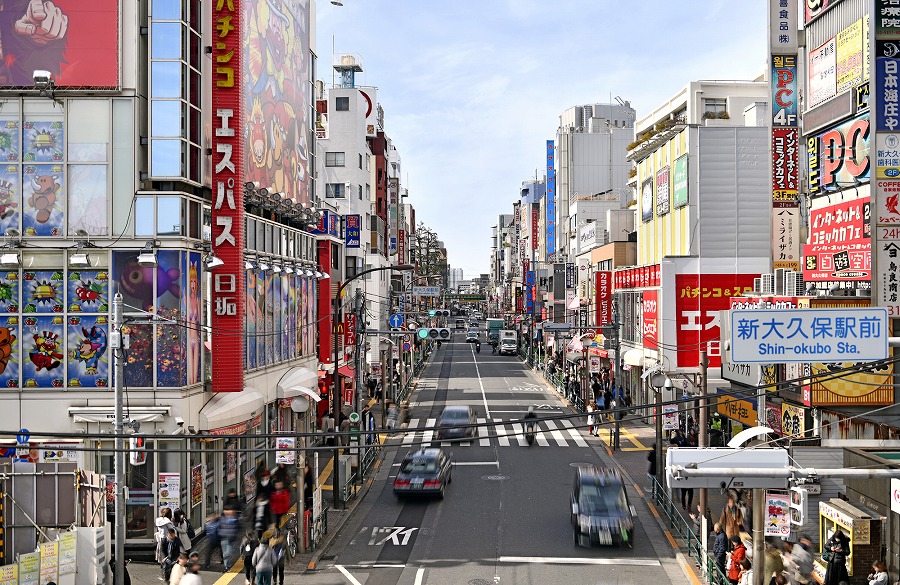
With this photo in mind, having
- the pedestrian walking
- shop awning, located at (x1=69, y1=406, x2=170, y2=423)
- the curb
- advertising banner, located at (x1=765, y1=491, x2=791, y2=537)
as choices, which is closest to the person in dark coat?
advertising banner, located at (x1=765, y1=491, x2=791, y2=537)

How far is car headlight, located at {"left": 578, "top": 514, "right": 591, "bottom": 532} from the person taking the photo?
21859 millimetres

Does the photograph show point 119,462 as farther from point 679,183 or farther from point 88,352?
point 679,183

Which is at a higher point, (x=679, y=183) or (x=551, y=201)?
(x=551, y=201)

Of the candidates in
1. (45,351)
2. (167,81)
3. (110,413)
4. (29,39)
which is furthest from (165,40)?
(110,413)

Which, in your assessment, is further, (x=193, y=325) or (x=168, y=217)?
(x=193, y=325)

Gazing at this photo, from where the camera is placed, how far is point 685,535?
23.0 m

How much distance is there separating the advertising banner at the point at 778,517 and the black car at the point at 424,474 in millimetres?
12084

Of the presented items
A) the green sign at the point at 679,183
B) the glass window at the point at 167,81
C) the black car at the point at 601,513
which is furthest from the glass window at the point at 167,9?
the green sign at the point at 679,183

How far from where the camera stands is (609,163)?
89500 millimetres

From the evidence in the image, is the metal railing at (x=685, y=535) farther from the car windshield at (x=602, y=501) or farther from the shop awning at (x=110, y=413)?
the shop awning at (x=110, y=413)

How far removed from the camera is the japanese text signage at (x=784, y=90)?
1125 inches

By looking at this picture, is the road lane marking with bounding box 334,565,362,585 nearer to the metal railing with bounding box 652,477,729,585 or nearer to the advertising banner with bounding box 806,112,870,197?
the metal railing with bounding box 652,477,729,585

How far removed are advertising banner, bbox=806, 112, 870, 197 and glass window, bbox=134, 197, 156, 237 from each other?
64.4 ft

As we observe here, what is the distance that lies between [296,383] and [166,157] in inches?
504
